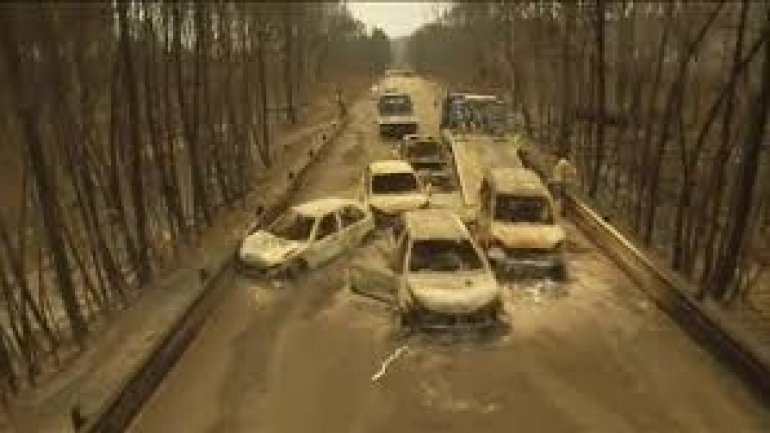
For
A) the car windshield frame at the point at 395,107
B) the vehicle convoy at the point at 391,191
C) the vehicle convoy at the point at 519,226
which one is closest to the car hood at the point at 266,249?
the vehicle convoy at the point at 391,191

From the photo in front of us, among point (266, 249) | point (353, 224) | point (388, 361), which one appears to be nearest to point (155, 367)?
point (388, 361)

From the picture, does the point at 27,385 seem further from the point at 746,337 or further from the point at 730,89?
the point at 730,89

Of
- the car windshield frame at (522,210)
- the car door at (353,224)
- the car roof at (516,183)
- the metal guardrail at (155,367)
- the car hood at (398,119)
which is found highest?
the car hood at (398,119)

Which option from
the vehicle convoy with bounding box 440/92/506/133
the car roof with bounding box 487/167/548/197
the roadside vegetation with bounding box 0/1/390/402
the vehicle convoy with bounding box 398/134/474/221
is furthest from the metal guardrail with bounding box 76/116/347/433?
the vehicle convoy with bounding box 440/92/506/133

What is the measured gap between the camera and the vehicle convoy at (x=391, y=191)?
22.9 meters

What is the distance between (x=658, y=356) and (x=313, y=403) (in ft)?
18.5

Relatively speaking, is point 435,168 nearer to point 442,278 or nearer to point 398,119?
point 442,278

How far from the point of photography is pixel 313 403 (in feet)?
43.1

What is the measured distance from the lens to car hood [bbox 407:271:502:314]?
1559 centimetres

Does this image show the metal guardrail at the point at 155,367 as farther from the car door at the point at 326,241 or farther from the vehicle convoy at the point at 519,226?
the vehicle convoy at the point at 519,226

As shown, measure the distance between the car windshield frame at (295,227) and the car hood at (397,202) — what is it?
318 cm

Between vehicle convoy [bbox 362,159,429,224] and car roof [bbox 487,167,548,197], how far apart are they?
2.49m

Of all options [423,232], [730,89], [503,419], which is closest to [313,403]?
[503,419]

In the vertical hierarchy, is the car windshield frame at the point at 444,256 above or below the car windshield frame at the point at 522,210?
below
